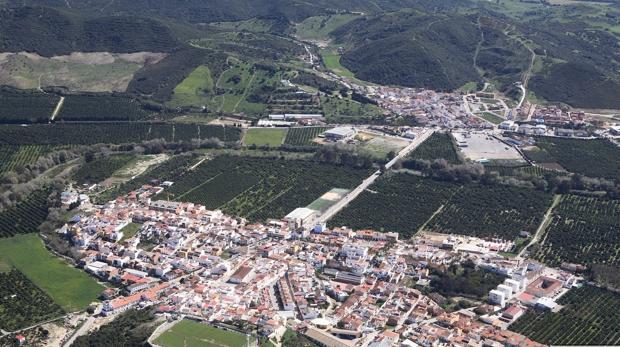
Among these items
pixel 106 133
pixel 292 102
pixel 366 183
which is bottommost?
pixel 292 102

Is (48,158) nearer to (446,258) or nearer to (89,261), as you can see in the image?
(89,261)

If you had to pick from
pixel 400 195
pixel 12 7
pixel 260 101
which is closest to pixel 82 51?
pixel 12 7

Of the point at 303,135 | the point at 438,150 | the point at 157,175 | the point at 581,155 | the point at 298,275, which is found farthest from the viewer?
the point at 303,135

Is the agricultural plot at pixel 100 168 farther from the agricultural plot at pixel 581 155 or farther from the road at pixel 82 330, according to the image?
the agricultural plot at pixel 581 155

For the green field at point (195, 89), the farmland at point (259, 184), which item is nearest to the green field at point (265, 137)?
the farmland at point (259, 184)

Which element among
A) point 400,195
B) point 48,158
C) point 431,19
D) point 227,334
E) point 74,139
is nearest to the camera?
point 227,334

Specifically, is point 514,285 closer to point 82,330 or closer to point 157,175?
point 82,330

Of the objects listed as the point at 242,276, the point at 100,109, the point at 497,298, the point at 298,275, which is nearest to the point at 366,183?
the point at 298,275
